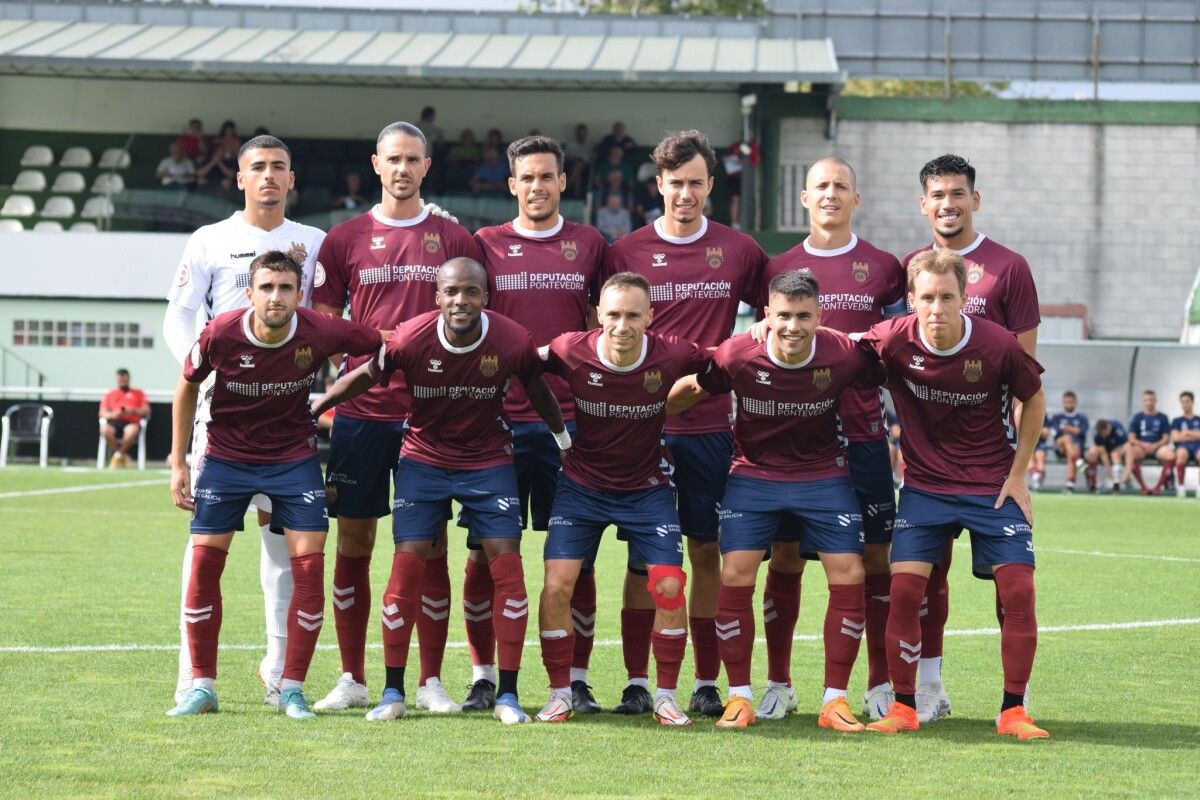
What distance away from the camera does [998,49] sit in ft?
112

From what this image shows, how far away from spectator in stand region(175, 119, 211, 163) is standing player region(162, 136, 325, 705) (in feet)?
73.6

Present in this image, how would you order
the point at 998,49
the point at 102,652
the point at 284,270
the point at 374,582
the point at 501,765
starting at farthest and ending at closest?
the point at 998,49 < the point at 374,582 < the point at 102,652 < the point at 284,270 < the point at 501,765

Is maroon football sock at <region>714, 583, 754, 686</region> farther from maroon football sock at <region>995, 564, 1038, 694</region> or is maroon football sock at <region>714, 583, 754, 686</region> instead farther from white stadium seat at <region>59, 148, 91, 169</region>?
white stadium seat at <region>59, 148, 91, 169</region>

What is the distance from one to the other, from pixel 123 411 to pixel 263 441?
60.7 feet

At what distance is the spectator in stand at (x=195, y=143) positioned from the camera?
93.8 feet

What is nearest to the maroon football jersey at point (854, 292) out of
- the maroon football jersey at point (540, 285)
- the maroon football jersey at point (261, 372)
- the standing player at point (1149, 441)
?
the maroon football jersey at point (540, 285)

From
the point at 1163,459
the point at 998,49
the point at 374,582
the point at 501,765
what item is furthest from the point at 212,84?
the point at 501,765

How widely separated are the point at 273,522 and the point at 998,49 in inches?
1180

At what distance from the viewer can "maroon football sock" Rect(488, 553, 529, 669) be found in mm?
6391

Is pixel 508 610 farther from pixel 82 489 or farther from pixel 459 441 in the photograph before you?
pixel 82 489

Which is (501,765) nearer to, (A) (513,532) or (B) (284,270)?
(A) (513,532)

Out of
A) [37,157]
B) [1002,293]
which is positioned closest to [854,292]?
[1002,293]

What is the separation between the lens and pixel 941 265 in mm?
6297

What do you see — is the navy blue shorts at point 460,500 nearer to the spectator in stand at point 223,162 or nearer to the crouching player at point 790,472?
the crouching player at point 790,472
